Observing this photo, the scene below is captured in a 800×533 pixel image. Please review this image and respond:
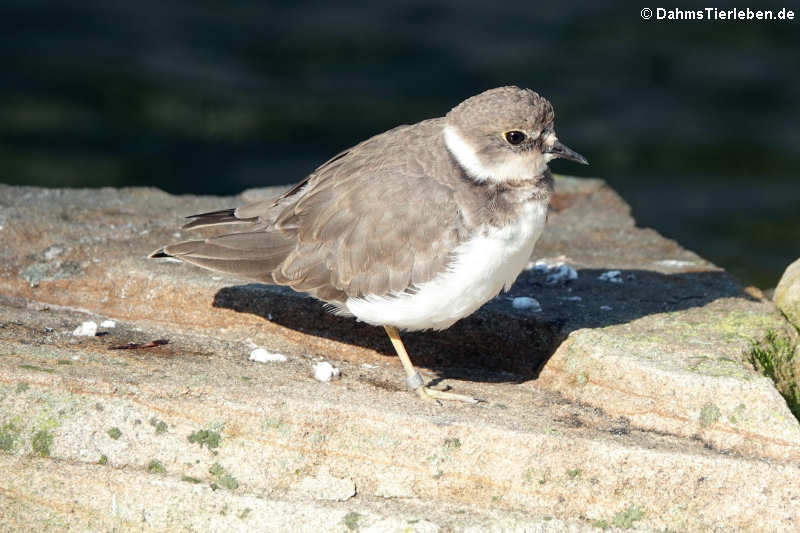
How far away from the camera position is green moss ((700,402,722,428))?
16.9 feet

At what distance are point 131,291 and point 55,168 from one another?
6148mm

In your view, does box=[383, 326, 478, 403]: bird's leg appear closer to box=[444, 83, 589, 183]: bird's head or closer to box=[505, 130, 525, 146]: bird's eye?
box=[444, 83, 589, 183]: bird's head

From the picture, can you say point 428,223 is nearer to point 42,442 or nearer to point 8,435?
point 42,442

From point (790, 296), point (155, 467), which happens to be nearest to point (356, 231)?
point (155, 467)

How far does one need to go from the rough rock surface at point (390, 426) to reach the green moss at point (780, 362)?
0.08 m

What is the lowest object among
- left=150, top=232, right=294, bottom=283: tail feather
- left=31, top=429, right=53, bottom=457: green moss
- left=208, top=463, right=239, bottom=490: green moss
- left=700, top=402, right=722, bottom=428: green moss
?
left=208, top=463, right=239, bottom=490: green moss

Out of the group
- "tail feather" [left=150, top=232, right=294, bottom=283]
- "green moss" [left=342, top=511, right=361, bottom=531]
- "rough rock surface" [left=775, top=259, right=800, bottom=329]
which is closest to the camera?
"green moss" [left=342, top=511, right=361, bottom=531]

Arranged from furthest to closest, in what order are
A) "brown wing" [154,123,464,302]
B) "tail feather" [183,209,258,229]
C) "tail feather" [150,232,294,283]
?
"tail feather" [183,209,258,229] < "tail feather" [150,232,294,283] < "brown wing" [154,123,464,302]

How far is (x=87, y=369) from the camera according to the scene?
521cm

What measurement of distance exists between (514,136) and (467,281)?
0.85 meters

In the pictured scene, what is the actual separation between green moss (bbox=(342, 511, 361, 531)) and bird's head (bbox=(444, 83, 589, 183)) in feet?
6.39

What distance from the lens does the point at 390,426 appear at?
4.98 metres

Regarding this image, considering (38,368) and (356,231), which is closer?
(38,368)

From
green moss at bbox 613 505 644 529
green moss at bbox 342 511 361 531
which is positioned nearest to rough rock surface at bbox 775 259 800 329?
green moss at bbox 613 505 644 529
